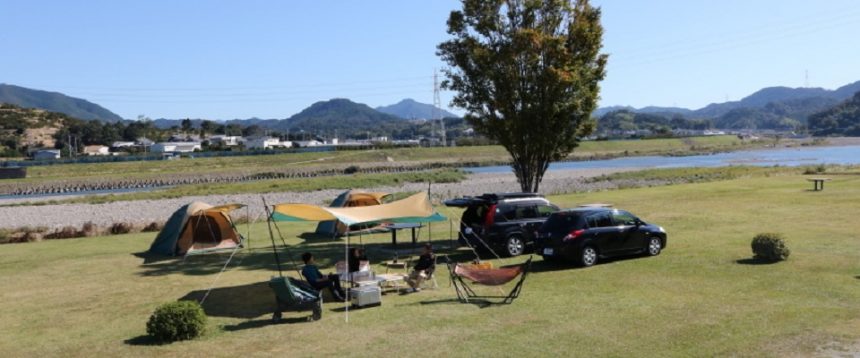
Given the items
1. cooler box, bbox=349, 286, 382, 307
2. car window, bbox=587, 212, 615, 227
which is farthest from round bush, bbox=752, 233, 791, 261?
cooler box, bbox=349, 286, 382, 307

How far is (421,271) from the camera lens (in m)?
14.7

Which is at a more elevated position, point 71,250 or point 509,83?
point 509,83

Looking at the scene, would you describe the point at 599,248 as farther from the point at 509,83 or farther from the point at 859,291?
the point at 509,83

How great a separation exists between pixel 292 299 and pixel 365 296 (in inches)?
65.7

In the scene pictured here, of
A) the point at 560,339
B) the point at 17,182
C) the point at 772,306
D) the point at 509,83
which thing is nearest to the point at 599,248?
the point at 772,306

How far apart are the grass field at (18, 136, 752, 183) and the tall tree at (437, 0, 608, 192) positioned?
256 feet

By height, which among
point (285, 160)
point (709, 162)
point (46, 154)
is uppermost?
point (46, 154)

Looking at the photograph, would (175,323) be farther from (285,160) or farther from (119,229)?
(285,160)

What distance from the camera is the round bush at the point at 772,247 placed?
51.9ft

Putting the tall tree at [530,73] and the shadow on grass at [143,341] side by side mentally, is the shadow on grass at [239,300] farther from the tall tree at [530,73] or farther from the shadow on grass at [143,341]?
the tall tree at [530,73]

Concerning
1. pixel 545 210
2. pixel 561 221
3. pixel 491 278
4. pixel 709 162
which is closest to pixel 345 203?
pixel 545 210

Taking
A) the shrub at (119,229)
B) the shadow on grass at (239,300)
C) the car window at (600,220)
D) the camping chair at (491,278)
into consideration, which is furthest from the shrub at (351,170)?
the camping chair at (491,278)

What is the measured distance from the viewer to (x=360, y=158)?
13012 centimetres

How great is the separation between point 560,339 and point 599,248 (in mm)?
7076
